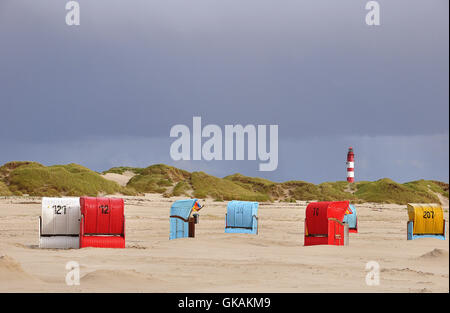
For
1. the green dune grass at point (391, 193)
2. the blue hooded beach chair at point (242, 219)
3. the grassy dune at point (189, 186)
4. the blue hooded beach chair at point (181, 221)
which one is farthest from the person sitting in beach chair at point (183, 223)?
the green dune grass at point (391, 193)

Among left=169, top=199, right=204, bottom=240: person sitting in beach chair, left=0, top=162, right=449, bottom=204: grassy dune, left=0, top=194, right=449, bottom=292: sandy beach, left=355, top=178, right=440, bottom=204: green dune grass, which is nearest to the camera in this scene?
left=0, top=194, right=449, bottom=292: sandy beach

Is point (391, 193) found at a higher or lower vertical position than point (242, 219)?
higher

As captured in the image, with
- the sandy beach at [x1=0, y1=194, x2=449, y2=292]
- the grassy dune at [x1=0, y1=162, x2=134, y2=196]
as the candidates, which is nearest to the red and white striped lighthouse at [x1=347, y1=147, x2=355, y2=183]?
the grassy dune at [x1=0, y1=162, x2=134, y2=196]

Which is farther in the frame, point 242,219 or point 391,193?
point 391,193

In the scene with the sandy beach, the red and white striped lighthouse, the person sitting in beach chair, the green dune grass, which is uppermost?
the red and white striped lighthouse

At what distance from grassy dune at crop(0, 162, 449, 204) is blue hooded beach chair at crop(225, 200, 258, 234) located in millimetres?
30158

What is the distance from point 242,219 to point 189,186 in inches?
1740

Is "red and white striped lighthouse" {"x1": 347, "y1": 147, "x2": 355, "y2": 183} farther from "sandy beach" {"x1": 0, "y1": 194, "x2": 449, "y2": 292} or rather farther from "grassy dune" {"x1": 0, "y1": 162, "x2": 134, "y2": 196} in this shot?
"sandy beach" {"x1": 0, "y1": 194, "x2": 449, "y2": 292}

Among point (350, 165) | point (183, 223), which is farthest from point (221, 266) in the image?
point (350, 165)

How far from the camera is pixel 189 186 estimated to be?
69688 millimetres

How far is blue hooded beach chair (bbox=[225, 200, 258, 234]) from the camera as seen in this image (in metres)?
25.6

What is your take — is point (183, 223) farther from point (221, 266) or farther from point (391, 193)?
point (391, 193)

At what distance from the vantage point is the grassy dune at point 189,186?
57250mm
